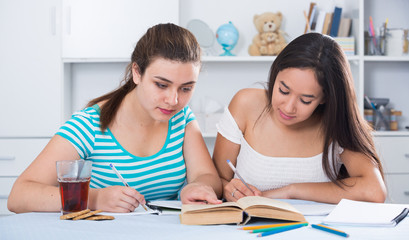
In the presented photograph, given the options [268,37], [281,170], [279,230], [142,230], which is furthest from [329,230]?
[268,37]

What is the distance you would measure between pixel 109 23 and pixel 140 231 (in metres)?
2.24

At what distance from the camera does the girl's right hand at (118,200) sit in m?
1.19

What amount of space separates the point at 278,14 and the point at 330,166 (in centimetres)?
179

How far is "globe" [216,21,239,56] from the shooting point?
3.11m

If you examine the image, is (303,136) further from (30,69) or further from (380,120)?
(30,69)

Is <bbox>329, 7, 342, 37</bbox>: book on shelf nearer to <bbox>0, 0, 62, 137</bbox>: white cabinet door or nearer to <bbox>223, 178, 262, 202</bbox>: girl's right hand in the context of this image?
<bbox>0, 0, 62, 137</bbox>: white cabinet door

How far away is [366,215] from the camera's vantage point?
1.14m

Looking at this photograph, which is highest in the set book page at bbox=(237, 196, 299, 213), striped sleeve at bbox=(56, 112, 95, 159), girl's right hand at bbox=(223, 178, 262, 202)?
striped sleeve at bbox=(56, 112, 95, 159)

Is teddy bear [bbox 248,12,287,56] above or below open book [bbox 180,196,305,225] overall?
above

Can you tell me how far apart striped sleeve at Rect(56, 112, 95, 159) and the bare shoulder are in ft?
1.74

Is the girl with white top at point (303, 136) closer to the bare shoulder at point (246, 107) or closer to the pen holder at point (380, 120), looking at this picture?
the bare shoulder at point (246, 107)

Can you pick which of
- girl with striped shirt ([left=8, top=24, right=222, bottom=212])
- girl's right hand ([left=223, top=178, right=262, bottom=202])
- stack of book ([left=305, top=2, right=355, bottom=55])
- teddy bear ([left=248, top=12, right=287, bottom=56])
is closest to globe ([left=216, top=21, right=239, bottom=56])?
teddy bear ([left=248, top=12, right=287, bottom=56])

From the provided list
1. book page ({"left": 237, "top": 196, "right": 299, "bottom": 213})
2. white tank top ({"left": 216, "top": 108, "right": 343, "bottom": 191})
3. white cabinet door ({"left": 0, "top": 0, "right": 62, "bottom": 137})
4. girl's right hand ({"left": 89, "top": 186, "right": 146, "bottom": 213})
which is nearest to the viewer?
book page ({"left": 237, "top": 196, "right": 299, "bottom": 213})

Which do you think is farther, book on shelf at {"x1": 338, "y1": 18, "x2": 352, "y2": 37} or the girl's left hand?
book on shelf at {"x1": 338, "y1": 18, "x2": 352, "y2": 37}
